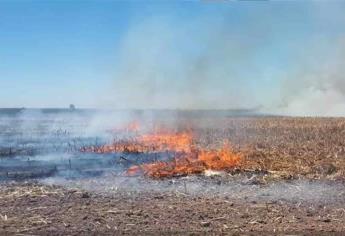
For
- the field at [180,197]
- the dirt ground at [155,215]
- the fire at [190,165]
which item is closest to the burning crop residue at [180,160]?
the fire at [190,165]

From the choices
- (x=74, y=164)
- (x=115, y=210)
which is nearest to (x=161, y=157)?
(x=74, y=164)

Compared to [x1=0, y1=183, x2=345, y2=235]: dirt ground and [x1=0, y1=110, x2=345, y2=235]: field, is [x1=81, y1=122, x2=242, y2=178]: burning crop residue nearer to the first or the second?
[x1=0, y1=110, x2=345, y2=235]: field

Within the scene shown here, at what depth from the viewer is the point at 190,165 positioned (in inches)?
725

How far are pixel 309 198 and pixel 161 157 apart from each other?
340 inches

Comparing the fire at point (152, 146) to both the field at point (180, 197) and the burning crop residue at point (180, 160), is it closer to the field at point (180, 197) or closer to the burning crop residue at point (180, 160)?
the burning crop residue at point (180, 160)

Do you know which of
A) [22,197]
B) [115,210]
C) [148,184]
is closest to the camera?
[115,210]

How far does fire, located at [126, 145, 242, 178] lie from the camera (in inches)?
691

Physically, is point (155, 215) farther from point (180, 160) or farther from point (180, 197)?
A: point (180, 160)

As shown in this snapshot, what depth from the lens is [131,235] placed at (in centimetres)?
1043

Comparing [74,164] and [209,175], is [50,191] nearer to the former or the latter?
[209,175]

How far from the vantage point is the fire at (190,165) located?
691 inches

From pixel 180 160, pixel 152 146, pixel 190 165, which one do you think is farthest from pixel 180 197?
pixel 152 146

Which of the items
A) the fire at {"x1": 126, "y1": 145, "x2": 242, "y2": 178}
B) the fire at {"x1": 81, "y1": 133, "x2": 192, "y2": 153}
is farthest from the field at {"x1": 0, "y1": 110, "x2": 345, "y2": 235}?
the fire at {"x1": 81, "y1": 133, "x2": 192, "y2": 153}

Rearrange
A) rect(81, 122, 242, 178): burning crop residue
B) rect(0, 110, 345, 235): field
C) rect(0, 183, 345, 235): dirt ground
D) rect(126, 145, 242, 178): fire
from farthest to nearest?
rect(81, 122, 242, 178): burning crop residue
rect(126, 145, 242, 178): fire
rect(0, 110, 345, 235): field
rect(0, 183, 345, 235): dirt ground
